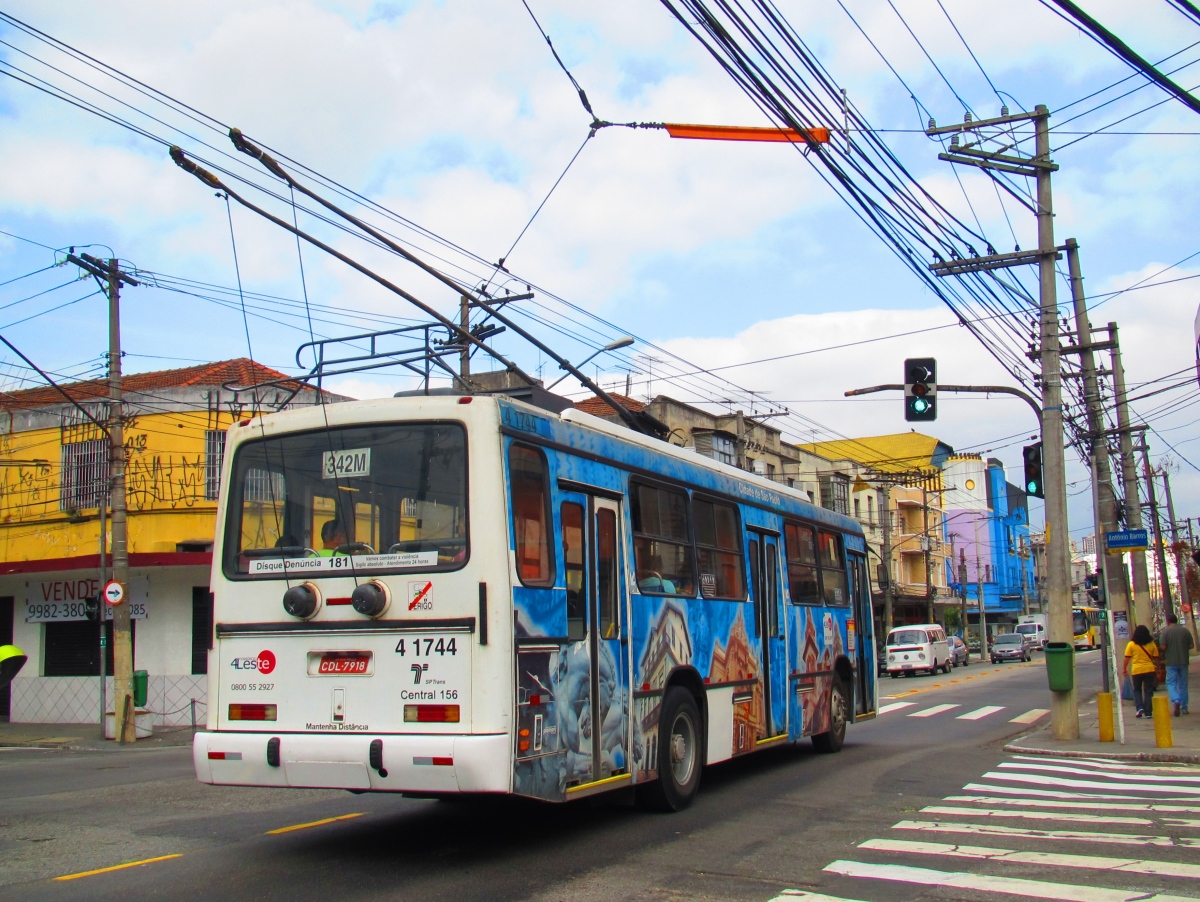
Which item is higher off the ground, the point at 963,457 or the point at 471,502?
the point at 963,457

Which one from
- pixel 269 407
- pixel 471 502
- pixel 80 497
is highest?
A: pixel 269 407

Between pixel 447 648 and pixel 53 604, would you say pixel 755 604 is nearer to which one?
pixel 447 648

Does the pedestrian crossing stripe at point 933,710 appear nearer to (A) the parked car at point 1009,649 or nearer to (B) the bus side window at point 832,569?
(B) the bus side window at point 832,569

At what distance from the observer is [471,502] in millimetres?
7609

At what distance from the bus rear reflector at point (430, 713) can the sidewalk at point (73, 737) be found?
630 inches

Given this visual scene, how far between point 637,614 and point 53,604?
2379 centimetres

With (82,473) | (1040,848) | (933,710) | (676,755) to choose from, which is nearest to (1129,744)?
(933,710)

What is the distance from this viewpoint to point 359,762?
7445 mm

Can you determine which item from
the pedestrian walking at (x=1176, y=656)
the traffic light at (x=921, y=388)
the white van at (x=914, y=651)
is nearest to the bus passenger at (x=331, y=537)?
the traffic light at (x=921, y=388)

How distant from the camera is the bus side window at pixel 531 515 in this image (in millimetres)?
7801

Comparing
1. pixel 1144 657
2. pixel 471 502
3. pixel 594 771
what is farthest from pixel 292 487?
pixel 1144 657

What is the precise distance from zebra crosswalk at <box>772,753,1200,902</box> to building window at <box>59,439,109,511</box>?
78.2 ft

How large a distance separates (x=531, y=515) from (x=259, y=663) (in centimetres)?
222

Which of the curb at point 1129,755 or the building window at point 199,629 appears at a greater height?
the building window at point 199,629
